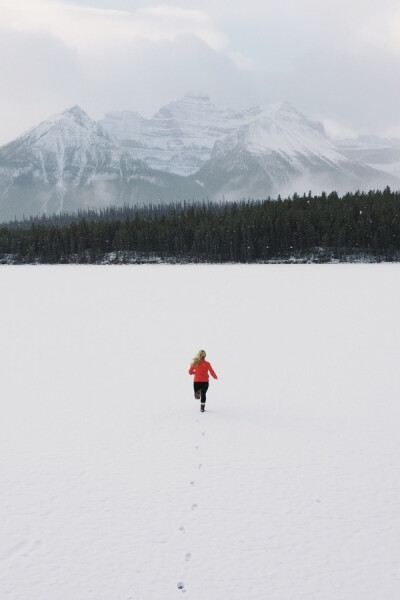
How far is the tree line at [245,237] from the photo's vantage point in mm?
133000

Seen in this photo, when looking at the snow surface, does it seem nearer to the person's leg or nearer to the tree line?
the person's leg

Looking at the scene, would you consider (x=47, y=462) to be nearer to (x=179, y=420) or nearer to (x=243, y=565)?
(x=179, y=420)

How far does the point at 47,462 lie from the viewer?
41.6 feet

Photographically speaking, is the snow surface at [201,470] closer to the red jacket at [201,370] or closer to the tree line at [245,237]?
the red jacket at [201,370]

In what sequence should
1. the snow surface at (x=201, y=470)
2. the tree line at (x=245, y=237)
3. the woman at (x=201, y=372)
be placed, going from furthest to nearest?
the tree line at (x=245, y=237) → the woman at (x=201, y=372) → the snow surface at (x=201, y=470)

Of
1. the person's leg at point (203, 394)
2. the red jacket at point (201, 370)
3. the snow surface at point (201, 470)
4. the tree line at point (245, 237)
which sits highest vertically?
the tree line at point (245, 237)


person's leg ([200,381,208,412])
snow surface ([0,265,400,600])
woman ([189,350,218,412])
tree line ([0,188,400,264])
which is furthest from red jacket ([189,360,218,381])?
tree line ([0,188,400,264])

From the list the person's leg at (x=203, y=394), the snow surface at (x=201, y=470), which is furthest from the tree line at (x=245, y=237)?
the person's leg at (x=203, y=394)

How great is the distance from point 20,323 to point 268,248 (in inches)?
4306

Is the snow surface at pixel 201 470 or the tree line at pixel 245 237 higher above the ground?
the tree line at pixel 245 237

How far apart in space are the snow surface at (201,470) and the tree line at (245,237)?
360ft

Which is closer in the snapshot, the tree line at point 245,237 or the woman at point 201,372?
the woman at point 201,372

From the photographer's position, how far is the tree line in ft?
436

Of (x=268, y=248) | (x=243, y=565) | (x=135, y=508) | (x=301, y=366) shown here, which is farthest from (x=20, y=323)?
(x=268, y=248)
